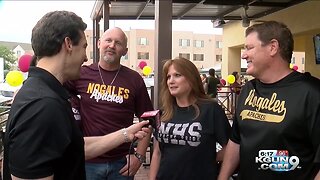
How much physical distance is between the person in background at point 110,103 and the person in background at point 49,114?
44.9 inches

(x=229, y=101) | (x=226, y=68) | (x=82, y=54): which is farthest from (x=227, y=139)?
(x=226, y=68)

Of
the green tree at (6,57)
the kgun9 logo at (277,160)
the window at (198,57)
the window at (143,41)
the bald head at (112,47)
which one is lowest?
the kgun9 logo at (277,160)

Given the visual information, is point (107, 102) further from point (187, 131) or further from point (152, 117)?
point (187, 131)

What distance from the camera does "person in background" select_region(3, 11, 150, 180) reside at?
129 cm

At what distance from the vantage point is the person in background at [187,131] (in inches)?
91.2

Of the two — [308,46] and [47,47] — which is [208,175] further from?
[308,46]

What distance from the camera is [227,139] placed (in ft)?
7.61

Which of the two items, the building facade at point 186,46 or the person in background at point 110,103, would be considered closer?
the person in background at point 110,103

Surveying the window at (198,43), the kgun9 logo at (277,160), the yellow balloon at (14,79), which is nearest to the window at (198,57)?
the window at (198,43)

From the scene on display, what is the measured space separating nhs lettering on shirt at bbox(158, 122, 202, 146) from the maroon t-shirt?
1.54 feet

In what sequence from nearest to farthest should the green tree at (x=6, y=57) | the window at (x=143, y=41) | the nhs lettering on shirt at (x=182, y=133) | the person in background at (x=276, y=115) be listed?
1. the person in background at (x=276, y=115)
2. the nhs lettering on shirt at (x=182, y=133)
3. the green tree at (x=6, y=57)
4. the window at (x=143, y=41)

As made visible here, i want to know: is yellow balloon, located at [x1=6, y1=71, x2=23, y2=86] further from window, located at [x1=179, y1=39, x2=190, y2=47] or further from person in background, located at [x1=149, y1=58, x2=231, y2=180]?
window, located at [x1=179, y1=39, x2=190, y2=47]

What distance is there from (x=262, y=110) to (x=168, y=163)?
2.40 feet

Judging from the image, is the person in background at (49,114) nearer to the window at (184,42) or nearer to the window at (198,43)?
the window at (184,42)
